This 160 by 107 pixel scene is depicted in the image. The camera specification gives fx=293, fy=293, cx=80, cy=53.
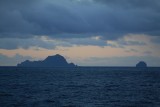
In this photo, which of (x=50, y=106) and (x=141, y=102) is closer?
(x=50, y=106)

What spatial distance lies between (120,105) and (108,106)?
84.6 inches

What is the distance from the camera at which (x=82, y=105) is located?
164ft

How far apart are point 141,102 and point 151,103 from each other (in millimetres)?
2090

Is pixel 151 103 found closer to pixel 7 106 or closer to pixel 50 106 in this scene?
pixel 50 106

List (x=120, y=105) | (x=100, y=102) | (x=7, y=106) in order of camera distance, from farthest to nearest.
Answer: (x=100, y=102)
(x=120, y=105)
(x=7, y=106)

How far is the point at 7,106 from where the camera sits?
46.6 metres

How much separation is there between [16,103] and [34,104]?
3213mm

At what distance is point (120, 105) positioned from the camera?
49.6m

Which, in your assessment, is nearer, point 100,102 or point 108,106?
point 108,106

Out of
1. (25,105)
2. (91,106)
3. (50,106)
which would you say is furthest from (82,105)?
(25,105)


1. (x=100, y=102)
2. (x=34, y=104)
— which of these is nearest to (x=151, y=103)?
(x=100, y=102)

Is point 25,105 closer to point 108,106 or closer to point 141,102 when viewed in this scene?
point 108,106

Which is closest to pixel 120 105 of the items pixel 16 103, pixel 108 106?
pixel 108 106

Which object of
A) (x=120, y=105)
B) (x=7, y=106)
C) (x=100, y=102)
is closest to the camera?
(x=7, y=106)
